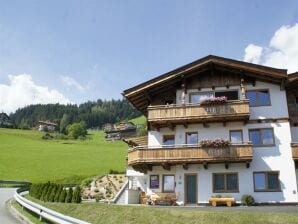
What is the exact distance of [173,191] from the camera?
1073 inches

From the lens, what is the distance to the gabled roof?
26.4 meters

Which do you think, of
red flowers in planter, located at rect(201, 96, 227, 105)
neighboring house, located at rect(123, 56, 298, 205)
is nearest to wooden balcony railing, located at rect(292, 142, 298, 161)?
neighboring house, located at rect(123, 56, 298, 205)

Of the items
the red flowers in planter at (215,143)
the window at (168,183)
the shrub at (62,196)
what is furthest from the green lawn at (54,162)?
the shrub at (62,196)

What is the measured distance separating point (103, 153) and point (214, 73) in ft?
188

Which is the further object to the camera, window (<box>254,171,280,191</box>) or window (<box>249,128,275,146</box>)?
window (<box>249,128,275,146</box>)

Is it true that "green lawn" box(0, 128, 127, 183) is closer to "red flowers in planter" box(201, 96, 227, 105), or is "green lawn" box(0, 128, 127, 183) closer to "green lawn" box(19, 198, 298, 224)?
"red flowers in planter" box(201, 96, 227, 105)

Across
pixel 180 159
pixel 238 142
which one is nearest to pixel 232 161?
pixel 238 142

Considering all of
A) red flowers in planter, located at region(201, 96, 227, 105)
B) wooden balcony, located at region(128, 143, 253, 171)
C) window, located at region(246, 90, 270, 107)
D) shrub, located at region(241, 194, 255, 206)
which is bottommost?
shrub, located at region(241, 194, 255, 206)

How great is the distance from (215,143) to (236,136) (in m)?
2.26

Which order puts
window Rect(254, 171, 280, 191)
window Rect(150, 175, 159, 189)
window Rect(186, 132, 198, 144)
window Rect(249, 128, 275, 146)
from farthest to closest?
1. window Rect(150, 175, 159, 189)
2. window Rect(186, 132, 198, 144)
3. window Rect(249, 128, 275, 146)
4. window Rect(254, 171, 280, 191)

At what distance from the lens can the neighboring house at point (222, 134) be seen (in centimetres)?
2534

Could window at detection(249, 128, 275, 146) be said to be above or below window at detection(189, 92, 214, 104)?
below

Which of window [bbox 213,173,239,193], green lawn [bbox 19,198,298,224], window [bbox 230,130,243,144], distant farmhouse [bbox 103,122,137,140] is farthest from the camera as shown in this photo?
distant farmhouse [bbox 103,122,137,140]

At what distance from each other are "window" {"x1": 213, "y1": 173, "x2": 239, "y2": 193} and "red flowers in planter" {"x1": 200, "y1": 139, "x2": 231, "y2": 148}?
224 centimetres
